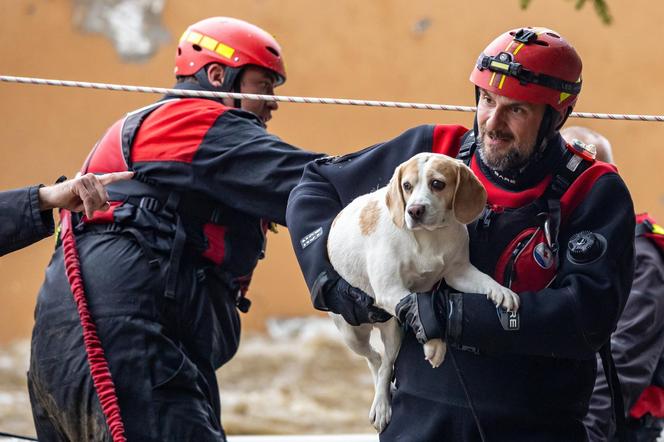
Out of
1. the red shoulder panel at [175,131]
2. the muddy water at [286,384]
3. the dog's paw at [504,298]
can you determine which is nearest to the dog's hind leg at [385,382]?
the dog's paw at [504,298]

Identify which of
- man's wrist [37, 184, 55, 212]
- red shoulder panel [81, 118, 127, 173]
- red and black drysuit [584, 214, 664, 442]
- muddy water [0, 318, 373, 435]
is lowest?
muddy water [0, 318, 373, 435]

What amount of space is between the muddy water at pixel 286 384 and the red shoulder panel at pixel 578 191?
20.4 ft

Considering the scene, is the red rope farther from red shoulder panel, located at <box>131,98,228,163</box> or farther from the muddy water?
the muddy water

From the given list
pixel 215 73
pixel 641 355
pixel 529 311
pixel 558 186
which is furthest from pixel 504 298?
pixel 215 73

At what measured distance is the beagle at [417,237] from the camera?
11.4ft

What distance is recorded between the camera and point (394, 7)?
35.9ft

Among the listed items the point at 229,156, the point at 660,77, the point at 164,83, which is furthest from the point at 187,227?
the point at 660,77

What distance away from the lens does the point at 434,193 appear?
346 centimetres

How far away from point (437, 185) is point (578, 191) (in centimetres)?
46

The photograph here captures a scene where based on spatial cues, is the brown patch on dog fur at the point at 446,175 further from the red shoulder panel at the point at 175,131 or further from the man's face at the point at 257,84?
the man's face at the point at 257,84

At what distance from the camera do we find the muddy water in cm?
978

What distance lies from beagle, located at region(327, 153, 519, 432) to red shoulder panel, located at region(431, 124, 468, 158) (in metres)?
0.28

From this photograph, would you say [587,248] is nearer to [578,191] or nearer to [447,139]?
[578,191]

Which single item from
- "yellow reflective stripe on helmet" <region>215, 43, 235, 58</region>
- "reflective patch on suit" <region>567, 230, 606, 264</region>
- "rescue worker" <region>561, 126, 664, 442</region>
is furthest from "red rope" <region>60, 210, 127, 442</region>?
"rescue worker" <region>561, 126, 664, 442</region>
